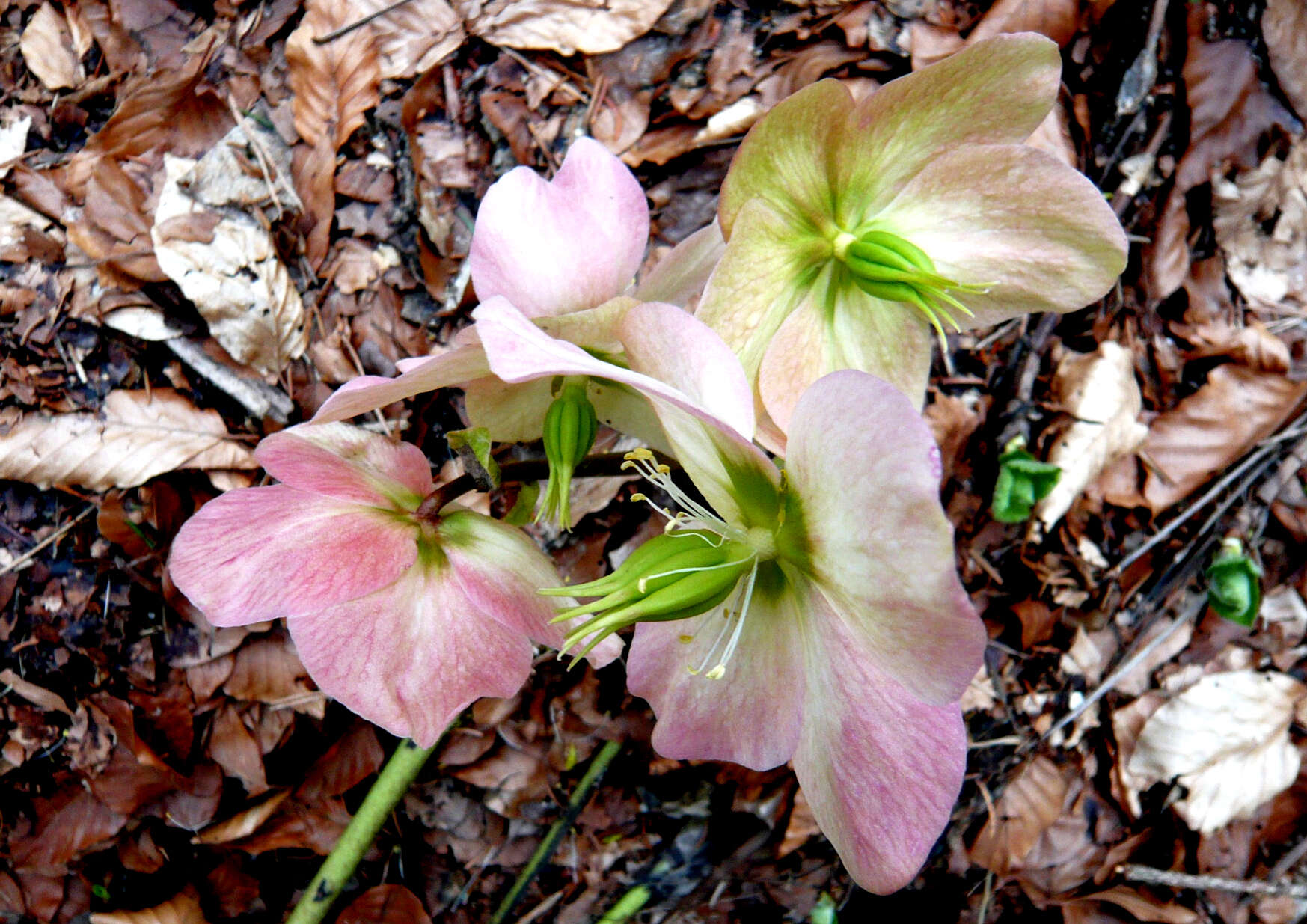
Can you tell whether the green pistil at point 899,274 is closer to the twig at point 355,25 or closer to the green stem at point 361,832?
the green stem at point 361,832

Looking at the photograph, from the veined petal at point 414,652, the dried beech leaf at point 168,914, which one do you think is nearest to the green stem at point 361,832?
the dried beech leaf at point 168,914

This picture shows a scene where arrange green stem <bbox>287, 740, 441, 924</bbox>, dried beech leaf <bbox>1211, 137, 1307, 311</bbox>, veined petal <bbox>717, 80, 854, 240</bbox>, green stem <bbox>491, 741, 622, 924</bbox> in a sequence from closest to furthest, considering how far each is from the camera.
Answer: veined petal <bbox>717, 80, 854, 240</bbox> < green stem <bbox>287, 740, 441, 924</bbox> < green stem <bbox>491, 741, 622, 924</bbox> < dried beech leaf <bbox>1211, 137, 1307, 311</bbox>

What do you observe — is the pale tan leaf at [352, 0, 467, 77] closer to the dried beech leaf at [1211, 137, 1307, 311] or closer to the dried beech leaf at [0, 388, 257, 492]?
the dried beech leaf at [0, 388, 257, 492]

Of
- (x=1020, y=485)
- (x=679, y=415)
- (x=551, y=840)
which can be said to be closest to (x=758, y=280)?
(x=679, y=415)

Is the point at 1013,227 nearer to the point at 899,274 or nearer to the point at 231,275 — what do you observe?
the point at 899,274

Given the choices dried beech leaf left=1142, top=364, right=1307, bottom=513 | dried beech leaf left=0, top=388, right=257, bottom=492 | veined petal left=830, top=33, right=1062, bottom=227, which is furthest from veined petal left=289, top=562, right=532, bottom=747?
dried beech leaf left=1142, top=364, right=1307, bottom=513
